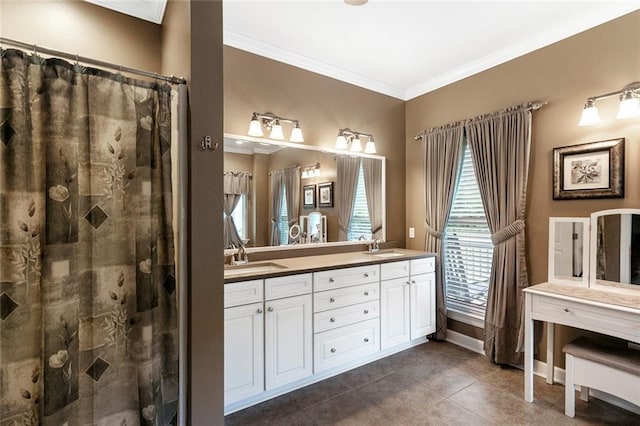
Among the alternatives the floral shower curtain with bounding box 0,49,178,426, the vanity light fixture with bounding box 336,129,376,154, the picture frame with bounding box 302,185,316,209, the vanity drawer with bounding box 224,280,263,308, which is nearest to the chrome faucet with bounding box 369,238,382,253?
the picture frame with bounding box 302,185,316,209

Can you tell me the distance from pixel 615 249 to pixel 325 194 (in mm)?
2281

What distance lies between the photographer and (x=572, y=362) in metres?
2.02

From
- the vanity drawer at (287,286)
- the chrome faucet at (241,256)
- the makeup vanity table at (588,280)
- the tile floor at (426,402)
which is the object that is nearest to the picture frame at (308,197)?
the chrome faucet at (241,256)

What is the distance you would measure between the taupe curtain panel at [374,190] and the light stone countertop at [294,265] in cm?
38

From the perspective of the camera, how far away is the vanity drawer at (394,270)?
2764 millimetres

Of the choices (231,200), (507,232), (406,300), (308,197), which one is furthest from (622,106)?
(231,200)

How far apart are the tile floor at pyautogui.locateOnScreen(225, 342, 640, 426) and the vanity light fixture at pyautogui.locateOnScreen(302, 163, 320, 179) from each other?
5.92 feet

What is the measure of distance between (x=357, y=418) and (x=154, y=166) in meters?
1.99

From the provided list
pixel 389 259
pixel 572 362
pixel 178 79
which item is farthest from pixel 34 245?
pixel 572 362

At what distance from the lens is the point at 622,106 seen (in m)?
2.03

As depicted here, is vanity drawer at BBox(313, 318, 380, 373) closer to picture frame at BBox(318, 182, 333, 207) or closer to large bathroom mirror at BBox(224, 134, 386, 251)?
large bathroom mirror at BBox(224, 134, 386, 251)

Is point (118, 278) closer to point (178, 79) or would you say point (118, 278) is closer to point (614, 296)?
point (178, 79)

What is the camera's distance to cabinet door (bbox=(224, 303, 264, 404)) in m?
1.98

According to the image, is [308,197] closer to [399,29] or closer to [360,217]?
[360,217]
